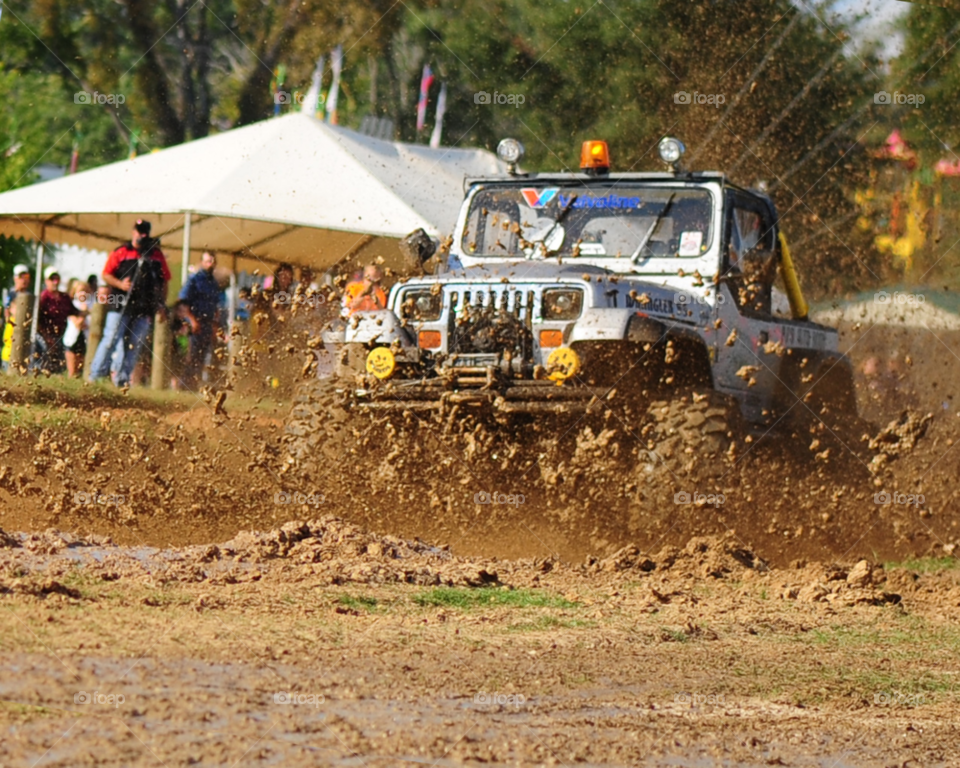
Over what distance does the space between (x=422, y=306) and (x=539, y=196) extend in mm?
1406

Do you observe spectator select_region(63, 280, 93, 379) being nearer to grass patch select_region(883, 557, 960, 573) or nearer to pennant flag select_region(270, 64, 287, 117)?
pennant flag select_region(270, 64, 287, 117)

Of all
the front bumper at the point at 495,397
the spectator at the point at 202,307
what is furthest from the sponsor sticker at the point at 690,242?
the spectator at the point at 202,307

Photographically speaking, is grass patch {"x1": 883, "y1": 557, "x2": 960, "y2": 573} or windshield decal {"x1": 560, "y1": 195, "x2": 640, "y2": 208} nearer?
grass patch {"x1": 883, "y1": 557, "x2": 960, "y2": 573}

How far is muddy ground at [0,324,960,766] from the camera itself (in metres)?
4.05

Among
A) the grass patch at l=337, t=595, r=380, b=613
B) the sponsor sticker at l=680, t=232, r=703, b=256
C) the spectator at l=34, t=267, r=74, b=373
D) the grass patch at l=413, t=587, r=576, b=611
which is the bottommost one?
the grass patch at l=413, t=587, r=576, b=611

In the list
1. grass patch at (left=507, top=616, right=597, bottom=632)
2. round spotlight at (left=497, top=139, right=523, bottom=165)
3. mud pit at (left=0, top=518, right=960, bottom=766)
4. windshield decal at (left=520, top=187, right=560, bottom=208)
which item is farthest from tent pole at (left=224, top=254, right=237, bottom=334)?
grass patch at (left=507, top=616, right=597, bottom=632)

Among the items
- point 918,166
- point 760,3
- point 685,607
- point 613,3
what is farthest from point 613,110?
point 685,607

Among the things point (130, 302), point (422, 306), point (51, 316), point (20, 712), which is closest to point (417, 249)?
point (422, 306)

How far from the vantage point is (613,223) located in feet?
30.2

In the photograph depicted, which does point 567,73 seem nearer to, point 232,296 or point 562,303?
point 232,296

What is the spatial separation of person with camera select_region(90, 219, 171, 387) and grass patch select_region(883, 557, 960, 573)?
706 centimetres

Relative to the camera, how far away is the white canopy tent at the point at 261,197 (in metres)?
15.0

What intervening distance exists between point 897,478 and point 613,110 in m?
14.8

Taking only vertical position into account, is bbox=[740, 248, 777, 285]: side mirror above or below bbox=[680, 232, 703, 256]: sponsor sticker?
below
